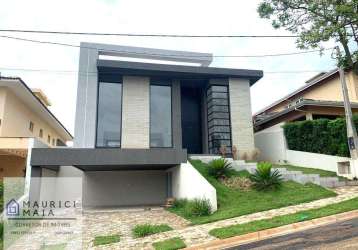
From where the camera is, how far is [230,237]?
7.01m

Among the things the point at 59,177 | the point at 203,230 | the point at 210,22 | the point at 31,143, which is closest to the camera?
the point at 203,230

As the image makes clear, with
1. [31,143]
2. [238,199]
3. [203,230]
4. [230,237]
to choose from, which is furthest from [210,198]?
[31,143]

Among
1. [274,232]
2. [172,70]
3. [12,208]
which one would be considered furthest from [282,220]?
[172,70]

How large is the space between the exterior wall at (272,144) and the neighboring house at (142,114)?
1.78m

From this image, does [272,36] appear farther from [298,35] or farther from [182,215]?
[182,215]

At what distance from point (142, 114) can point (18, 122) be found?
22.7 ft

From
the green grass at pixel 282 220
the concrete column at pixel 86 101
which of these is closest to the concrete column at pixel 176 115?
the concrete column at pixel 86 101

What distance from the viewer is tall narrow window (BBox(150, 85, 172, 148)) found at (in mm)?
16594

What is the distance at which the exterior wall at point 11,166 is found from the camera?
16.1 metres

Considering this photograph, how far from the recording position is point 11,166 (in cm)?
1620

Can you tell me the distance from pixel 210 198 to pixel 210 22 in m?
6.89

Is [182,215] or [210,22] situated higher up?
[210,22]

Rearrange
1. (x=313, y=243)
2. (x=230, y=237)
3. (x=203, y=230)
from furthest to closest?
(x=203, y=230)
(x=230, y=237)
(x=313, y=243)

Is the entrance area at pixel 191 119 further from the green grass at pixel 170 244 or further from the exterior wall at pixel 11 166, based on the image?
the green grass at pixel 170 244
